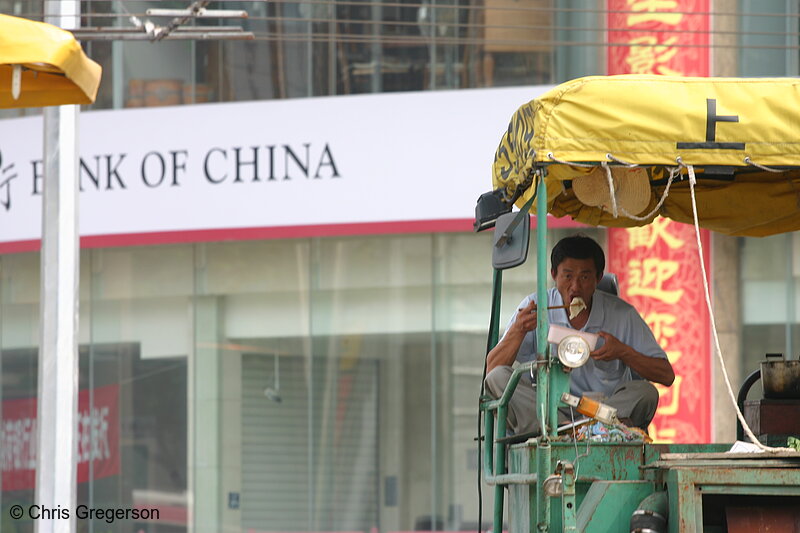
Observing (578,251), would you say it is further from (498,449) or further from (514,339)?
(498,449)

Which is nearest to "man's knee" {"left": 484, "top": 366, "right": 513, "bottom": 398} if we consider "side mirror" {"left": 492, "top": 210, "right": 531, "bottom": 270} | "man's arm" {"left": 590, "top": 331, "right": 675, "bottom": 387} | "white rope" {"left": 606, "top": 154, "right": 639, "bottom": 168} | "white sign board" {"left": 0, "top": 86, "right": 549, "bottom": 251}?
"man's arm" {"left": 590, "top": 331, "right": 675, "bottom": 387}

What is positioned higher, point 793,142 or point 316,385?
point 793,142

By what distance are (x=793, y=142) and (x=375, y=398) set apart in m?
11.3

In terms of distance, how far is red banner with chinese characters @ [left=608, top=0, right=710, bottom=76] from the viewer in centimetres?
1497

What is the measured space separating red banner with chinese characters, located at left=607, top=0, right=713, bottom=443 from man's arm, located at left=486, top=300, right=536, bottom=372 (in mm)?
9168

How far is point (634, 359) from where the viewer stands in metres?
5.85

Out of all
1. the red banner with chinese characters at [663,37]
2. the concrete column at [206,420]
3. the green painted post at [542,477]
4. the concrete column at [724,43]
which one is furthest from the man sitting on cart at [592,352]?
Result: the concrete column at [206,420]

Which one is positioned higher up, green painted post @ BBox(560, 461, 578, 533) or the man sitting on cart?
the man sitting on cart

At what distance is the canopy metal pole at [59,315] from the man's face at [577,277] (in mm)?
6564

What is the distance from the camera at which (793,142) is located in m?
4.97

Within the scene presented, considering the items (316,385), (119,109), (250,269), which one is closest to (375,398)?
(316,385)

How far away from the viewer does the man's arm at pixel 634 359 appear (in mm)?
5723

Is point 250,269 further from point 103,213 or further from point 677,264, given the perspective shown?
point 677,264

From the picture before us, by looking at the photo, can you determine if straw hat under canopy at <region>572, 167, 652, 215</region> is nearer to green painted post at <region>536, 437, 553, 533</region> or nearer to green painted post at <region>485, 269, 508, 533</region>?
green painted post at <region>485, 269, 508, 533</region>
